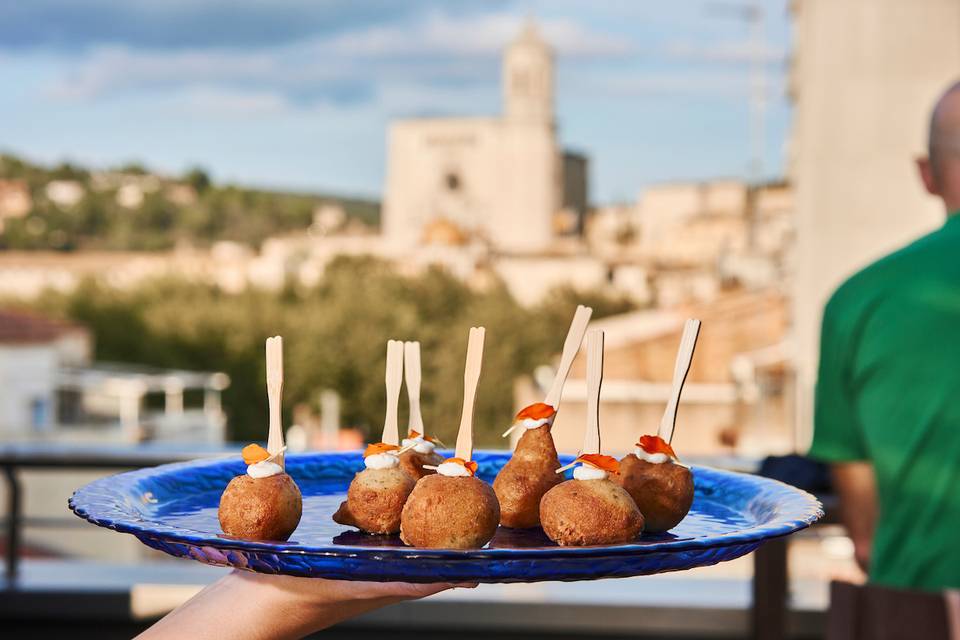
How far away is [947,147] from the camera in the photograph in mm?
1638

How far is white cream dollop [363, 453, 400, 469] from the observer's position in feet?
3.77

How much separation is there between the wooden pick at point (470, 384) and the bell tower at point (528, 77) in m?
87.2

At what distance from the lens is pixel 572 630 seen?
3.33 metres

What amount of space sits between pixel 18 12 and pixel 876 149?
94685mm

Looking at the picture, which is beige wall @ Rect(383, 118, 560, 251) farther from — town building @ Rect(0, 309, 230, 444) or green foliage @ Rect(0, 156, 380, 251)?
town building @ Rect(0, 309, 230, 444)

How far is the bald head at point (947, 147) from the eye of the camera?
163cm

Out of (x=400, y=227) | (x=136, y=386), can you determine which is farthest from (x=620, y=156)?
(x=136, y=386)

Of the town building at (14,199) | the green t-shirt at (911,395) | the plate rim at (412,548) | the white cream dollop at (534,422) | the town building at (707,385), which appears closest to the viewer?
the plate rim at (412,548)

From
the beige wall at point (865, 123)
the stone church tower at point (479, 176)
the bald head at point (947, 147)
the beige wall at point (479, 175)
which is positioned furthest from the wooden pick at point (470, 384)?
the beige wall at point (479, 175)

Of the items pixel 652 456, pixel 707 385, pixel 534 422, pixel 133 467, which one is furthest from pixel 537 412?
pixel 707 385

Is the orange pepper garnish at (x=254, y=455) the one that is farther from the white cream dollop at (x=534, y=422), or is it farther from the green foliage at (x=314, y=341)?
the green foliage at (x=314, y=341)

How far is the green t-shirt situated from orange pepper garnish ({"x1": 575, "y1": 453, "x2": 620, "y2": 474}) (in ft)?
1.94

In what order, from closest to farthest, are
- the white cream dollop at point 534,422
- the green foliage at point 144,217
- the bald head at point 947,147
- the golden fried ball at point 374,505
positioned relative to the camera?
the golden fried ball at point 374,505 → the white cream dollop at point 534,422 → the bald head at point 947,147 → the green foliage at point 144,217

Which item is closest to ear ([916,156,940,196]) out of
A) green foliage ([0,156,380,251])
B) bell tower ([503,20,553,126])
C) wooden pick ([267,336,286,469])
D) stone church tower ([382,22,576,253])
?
wooden pick ([267,336,286,469])
